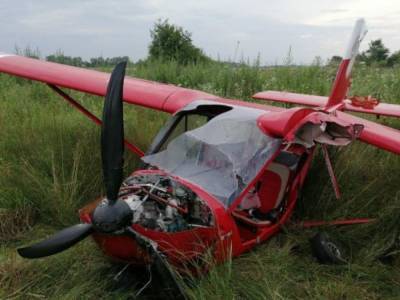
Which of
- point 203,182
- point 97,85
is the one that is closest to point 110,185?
point 203,182

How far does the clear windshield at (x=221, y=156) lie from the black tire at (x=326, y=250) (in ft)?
3.18

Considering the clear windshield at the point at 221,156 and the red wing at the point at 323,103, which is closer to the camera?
the clear windshield at the point at 221,156

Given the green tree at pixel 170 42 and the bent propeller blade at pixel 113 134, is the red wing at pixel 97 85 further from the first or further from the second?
the green tree at pixel 170 42

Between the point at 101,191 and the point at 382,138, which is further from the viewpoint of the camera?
the point at 101,191

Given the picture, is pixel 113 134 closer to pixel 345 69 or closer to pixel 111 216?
pixel 111 216

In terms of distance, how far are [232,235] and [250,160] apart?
0.61 metres

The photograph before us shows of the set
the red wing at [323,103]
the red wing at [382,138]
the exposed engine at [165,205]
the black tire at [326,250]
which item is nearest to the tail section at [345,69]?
the red wing at [323,103]

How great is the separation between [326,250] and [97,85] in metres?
3.29

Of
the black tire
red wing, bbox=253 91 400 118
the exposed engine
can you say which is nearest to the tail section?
red wing, bbox=253 91 400 118

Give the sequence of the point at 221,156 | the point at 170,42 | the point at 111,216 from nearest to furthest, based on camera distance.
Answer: the point at 111,216, the point at 221,156, the point at 170,42

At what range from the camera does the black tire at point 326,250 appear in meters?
4.35

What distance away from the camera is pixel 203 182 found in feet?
12.4

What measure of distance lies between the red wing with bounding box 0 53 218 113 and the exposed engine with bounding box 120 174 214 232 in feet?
6.55

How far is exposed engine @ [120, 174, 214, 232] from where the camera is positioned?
3.46m
